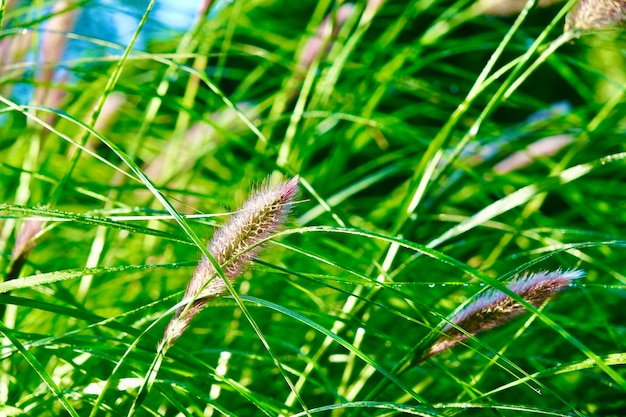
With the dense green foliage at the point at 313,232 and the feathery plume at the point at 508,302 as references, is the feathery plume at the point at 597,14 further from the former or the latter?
the feathery plume at the point at 508,302

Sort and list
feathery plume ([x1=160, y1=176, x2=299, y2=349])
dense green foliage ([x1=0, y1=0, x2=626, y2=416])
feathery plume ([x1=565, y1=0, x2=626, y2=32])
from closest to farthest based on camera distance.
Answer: feathery plume ([x1=160, y1=176, x2=299, y2=349]) → feathery plume ([x1=565, y1=0, x2=626, y2=32]) → dense green foliage ([x1=0, y1=0, x2=626, y2=416])

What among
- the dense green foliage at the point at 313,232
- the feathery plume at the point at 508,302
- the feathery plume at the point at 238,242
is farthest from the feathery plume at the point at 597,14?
the feathery plume at the point at 238,242

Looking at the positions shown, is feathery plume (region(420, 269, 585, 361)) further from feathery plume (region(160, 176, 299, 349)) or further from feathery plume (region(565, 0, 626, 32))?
feathery plume (region(565, 0, 626, 32))

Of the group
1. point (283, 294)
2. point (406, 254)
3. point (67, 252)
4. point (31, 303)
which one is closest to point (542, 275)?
point (31, 303)

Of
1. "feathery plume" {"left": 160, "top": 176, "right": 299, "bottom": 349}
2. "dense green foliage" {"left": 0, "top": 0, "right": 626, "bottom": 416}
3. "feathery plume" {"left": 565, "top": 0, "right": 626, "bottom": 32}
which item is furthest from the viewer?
"dense green foliage" {"left": 0, "top": 0, "right": 626, "bottom": 416}

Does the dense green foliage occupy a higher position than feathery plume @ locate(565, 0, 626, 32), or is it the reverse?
feathery plume @ locate(565, 0, 626, 32)

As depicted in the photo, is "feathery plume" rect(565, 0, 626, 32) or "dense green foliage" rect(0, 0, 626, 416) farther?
"dense green foliage" rect(0, 0, 626, 416)

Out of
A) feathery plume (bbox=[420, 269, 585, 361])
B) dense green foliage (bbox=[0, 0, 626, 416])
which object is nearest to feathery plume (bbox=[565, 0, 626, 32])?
dense green foliage (bbox=[0, 0, 626, 416])
